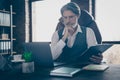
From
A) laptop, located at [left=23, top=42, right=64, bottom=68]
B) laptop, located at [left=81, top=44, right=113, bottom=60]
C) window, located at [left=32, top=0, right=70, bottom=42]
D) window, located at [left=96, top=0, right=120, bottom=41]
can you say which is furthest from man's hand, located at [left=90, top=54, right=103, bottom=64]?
window, located at [left=32, top=0, right=70, bottom=42]

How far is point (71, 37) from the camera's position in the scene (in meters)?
2.52

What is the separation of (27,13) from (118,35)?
2239 mm

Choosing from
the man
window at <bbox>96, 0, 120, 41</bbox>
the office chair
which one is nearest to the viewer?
the man

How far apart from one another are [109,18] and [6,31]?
7.67 feet

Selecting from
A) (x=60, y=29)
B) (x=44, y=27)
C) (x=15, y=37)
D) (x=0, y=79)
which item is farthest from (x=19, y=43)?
(x=0, y=79)

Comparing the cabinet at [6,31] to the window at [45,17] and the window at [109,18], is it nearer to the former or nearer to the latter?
the window at [45,17]

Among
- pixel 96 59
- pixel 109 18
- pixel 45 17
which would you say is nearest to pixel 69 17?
pixel 96 59

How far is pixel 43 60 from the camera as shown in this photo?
1698mm

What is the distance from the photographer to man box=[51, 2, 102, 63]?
7.82 feet

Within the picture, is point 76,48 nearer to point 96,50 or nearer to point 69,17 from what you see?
point 69,17

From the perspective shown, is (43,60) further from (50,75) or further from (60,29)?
(60,29)

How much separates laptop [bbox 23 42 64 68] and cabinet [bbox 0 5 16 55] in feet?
9.14

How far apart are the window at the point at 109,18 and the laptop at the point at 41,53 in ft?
7.41

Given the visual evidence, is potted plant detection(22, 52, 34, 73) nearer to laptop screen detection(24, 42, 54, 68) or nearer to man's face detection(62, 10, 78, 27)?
laptop screen detection(24, 42, 54, 68)
